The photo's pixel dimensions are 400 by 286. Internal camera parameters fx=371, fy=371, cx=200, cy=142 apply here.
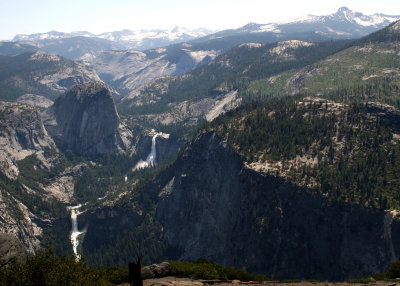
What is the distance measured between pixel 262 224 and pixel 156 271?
201 ft

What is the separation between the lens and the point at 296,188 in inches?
4604

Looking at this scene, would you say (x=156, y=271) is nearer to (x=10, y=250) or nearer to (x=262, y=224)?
(x=10, y=250)

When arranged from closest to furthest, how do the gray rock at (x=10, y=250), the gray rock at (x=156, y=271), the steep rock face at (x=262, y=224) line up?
1. the gray rock at (x=10, y=250)
2. the gray rock at (x=156, y=271)
3. the steep rock face at (x=262, y=224)

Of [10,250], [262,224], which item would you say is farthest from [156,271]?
[262,224]

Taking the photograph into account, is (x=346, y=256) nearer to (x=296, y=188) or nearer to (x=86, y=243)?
(x=296, y=188)

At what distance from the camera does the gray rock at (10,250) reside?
55.6m

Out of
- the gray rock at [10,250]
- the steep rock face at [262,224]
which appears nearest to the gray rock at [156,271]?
the gray rock at [10,250]

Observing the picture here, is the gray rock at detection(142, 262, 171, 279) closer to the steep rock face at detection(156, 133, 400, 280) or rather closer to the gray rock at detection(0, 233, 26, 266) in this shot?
the gray rock at detection(0, 233, 26, 266)

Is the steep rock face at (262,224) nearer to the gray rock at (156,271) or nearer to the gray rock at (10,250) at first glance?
the gray rock at (156,271)

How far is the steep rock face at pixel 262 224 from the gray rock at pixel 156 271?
2088 inches

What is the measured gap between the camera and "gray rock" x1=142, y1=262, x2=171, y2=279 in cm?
6619

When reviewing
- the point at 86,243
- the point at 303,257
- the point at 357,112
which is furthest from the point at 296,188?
the point at 86,243

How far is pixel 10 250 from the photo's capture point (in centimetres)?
5703

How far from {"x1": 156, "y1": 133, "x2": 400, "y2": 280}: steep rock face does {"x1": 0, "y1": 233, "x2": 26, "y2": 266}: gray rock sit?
76.6m
